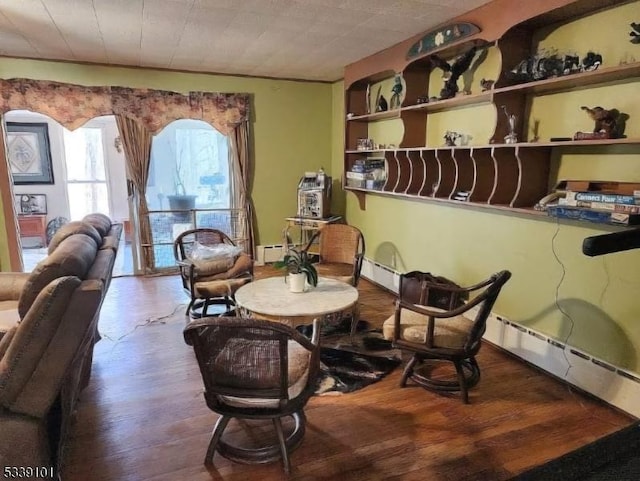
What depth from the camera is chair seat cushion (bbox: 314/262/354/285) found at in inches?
147

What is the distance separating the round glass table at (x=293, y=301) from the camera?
246 centimetres

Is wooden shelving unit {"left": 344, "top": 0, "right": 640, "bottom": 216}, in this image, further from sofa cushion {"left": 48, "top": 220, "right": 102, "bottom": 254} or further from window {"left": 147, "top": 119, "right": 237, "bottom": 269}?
sofa cushion {"left": 48, "top": 220, "right": 102, "bottom": 254}

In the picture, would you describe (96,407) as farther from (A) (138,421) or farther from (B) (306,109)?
(B) (306,109)

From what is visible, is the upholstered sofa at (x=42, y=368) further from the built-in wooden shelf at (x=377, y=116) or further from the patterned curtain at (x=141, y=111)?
the patterned curtain at (x=141, y=111)

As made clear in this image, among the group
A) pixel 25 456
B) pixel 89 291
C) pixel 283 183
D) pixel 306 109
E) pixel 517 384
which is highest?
pixel 306 109

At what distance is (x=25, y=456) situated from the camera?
5.43 ft

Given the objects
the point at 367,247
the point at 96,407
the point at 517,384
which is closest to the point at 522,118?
the point at 517,384

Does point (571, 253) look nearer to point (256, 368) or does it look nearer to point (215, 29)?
point (256, 368)

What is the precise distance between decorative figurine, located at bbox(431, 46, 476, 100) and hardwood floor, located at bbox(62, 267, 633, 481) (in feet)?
6.67

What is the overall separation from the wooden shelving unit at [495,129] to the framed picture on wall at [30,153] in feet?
17.6

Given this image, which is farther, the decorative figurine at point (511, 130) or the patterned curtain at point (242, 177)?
the patterned curtain at point (242, 177)

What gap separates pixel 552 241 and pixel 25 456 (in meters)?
2.96

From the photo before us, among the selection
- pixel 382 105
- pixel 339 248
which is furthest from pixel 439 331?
pixel 382 105

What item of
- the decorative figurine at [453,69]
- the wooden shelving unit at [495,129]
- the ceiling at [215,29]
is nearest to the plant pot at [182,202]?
the ceiling at [215,29]
